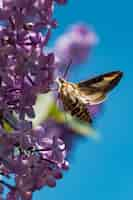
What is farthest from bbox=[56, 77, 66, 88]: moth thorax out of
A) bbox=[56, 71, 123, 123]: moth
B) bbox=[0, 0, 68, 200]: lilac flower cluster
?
bbox=[0, 0, 68, 200]: lilac flower cluster

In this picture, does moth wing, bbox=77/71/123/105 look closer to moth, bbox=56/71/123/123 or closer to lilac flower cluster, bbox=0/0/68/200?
moth, bbox=56/71/123/123

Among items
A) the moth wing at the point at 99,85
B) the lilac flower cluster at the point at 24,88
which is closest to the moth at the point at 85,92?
the moth wing at the point at 99,85

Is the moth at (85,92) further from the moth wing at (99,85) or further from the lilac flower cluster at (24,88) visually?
the lilac flower cluster at (24,88)

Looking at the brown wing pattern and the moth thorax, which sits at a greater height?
the moth thorax

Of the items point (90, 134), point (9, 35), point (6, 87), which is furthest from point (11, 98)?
point (90, 134)

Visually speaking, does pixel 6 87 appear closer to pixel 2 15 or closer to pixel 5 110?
pixel 5 110

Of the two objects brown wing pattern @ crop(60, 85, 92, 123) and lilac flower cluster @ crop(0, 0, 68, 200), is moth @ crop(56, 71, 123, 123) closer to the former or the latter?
brown wing pattern @ crop(60, 85, 92, 123)

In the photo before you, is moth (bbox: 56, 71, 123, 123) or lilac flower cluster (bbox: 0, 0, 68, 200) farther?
moth (bbox: 56, 71, 123, 123)
